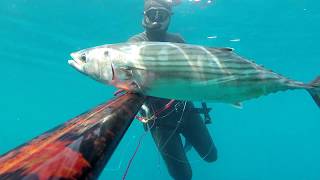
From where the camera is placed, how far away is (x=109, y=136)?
61.4 inches

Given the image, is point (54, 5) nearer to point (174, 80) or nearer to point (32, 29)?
point (32, 29)

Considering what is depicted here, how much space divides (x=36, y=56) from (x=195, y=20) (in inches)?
674

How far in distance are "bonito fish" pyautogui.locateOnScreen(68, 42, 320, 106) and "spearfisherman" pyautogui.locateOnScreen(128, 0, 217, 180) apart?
3.20m

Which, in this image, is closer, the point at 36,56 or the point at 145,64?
the point at 145,64

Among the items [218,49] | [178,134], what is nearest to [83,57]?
[218,49]

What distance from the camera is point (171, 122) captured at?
7191 mm

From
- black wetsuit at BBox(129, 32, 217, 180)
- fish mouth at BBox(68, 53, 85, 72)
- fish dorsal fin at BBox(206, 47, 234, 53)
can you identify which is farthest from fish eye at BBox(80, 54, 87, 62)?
black wetsuit at BBox(129, 32, 217, 180)

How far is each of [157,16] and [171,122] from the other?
2404 mm

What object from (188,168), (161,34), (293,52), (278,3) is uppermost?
(278,3)

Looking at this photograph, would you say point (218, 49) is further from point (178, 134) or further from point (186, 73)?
point (178, 134)

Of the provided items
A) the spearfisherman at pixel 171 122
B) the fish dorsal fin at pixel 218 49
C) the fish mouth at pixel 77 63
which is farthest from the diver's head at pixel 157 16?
the fish dorsal fin at pixel 218 49

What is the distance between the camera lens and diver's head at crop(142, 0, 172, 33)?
6973mm

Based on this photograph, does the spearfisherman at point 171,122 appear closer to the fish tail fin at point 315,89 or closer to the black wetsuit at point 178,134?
the black wetsuit at point 178,134

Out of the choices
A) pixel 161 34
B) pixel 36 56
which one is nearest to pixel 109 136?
pixel 161 34
